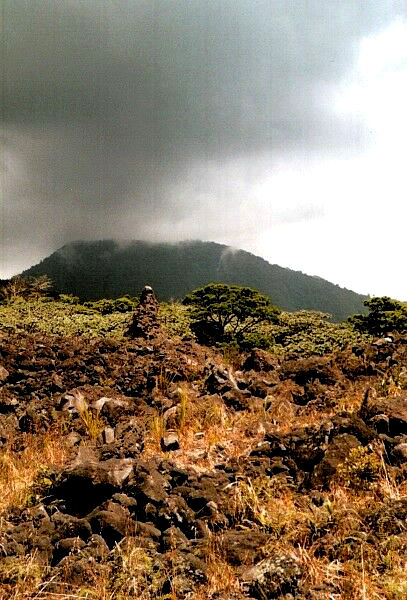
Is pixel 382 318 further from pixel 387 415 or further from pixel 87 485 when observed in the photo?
pixel 87 485

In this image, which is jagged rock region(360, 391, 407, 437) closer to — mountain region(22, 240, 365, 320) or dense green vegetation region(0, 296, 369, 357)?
dense green vegetation region(0, 296, 369, 357)

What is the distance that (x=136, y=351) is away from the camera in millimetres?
8836

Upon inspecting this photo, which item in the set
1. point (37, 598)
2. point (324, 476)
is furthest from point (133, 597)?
point (324, 476)

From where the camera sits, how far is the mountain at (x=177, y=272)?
98.3m

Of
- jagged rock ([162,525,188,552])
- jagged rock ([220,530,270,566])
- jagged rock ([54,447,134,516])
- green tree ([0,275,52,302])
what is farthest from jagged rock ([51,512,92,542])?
green tree ([0,275,52,302])

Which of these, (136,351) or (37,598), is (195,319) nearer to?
(136,351)

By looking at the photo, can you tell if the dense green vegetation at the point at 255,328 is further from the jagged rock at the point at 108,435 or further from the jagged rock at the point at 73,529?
the jagged rock at the point at 73,529

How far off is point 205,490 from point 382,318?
1009 cm

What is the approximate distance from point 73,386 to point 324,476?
456cm

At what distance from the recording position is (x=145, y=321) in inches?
445

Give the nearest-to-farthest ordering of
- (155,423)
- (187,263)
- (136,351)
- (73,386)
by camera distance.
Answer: (155,423)
(73,386)
(136,351)
(187,263)

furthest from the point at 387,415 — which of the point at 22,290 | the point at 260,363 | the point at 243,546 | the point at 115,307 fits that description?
the point at 22,290

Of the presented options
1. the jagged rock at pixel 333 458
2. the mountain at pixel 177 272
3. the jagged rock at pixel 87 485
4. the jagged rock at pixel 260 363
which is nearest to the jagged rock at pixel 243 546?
the jagged rock at pixel 333 458

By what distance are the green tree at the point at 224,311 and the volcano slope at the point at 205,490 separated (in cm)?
709
